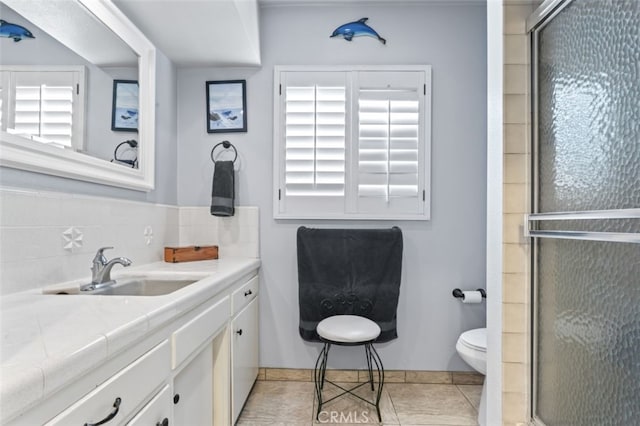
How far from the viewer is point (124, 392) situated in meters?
0.81

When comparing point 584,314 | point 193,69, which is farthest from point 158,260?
Result: point 584,314

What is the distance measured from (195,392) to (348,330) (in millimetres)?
857

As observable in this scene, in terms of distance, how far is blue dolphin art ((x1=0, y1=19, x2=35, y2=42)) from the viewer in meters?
1.11

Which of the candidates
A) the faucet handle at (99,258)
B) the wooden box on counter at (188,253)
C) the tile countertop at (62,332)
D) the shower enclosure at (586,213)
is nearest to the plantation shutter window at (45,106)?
the faucet handle at (99,258)

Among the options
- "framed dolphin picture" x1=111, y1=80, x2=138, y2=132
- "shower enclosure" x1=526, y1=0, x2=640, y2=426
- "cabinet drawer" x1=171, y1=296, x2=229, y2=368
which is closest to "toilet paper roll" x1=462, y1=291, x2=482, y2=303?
"shower enclosure" x1=526, y1=0, x2=640, y2=426

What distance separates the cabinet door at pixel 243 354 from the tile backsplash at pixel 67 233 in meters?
0.48

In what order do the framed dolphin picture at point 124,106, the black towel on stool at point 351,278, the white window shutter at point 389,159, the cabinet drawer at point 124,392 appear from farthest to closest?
the white window shutter at point 389,159 < the black towel on stool at point 351,278 < the framed dolphin picture at point 124,106 < the cabinet drawer at point 124,392

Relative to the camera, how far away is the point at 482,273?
2.39m

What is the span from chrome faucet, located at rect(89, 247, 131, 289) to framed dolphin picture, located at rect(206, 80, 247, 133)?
1294 mm

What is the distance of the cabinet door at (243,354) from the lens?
1762mm

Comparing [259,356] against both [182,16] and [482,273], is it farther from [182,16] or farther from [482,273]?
[182,16]

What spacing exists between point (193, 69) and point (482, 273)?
2.53 metres

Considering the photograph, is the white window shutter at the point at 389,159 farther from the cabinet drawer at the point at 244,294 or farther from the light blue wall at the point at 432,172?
the cabinet drawer at the point at 244,294

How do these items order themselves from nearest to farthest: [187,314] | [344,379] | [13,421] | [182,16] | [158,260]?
[13,421] < [187,314] < [182,16] < [158,260] < [344,379]
